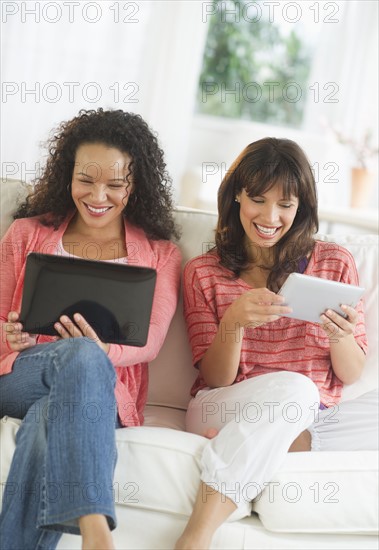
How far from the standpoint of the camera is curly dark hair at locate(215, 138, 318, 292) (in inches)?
70.5

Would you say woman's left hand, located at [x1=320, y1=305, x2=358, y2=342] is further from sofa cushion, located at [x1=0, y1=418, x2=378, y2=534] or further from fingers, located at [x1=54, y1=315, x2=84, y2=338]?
fingers, located at [x1=54, y1=315, x2=84, y2=338]

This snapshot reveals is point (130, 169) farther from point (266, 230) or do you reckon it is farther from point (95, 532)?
point (95, 532)

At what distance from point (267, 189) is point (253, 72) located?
162 inches

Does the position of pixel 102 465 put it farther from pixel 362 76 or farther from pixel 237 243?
pixel 362 76

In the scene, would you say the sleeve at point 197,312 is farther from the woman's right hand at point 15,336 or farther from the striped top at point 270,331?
the woman's right hand at point 15,336

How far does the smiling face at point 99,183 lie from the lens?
182 centimetres

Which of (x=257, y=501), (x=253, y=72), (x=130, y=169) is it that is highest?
(x=253, y=72)

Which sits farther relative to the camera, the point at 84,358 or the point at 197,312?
the point at 197,312

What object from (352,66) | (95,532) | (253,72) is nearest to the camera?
(95,532)

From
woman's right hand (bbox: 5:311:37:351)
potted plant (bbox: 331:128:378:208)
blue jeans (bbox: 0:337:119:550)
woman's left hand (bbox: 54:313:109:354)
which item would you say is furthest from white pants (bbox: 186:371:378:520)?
potted plant (bbox: 331:128:378:208)

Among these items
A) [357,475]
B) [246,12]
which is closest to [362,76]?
[246,12]

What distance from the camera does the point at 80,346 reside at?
1.50 meters

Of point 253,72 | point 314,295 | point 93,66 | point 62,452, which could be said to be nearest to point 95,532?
point 62,452

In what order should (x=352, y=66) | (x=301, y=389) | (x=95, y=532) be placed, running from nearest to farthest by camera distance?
1. (x=95, y=532)
2. (x=301, y=389)
3. (x=352, y=66)
